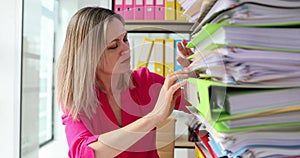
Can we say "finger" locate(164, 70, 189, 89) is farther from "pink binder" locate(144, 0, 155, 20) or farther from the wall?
the wall

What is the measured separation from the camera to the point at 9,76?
1.62 meters

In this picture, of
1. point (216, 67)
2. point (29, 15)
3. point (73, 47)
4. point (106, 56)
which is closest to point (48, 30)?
point (29, 15)

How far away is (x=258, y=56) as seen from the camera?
270mm

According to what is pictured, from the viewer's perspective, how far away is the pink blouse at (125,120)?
758mm

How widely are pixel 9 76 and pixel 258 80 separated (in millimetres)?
1563

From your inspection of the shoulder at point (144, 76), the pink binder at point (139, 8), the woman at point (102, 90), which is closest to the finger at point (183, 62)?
the woman at point (102, 90)

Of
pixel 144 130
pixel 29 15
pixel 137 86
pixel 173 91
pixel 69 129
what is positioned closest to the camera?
pixel 173 91

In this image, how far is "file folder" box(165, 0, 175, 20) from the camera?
5.06 feet

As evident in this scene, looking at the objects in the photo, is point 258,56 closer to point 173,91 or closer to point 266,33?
point 266,33

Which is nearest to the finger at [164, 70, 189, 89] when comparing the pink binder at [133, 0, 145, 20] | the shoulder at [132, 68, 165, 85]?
the shoulder at [132, 68, 165, 85]

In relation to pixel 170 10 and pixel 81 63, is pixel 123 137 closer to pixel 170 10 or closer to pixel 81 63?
pixel 81 63

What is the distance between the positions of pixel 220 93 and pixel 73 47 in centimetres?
68

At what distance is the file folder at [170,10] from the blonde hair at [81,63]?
2.31ft

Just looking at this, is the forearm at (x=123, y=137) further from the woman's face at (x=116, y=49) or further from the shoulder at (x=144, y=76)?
the shoulder at (x=144, y=76)
